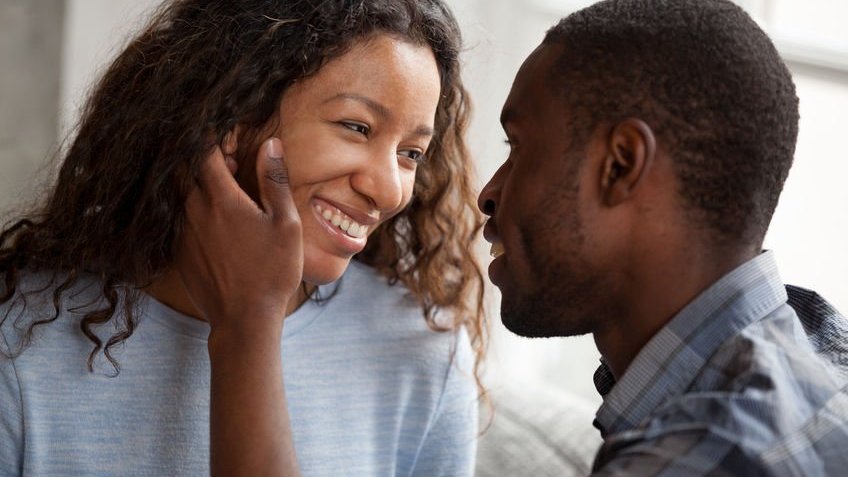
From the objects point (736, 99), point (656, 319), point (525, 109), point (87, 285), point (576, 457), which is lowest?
point (576, 457)

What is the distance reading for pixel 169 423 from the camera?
1.53m

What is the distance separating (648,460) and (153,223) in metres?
0.77

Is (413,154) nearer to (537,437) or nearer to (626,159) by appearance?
(626,159)

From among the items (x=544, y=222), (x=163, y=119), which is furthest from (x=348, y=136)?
(x=544, y=222)

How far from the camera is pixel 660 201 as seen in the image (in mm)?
1125

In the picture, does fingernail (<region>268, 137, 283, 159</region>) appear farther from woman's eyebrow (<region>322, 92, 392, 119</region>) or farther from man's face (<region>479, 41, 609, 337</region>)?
man's face (<region>479, 41, 609, 337</region>)

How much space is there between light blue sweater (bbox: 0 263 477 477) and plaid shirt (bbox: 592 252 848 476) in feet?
1.78

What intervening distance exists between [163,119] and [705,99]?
715 mm

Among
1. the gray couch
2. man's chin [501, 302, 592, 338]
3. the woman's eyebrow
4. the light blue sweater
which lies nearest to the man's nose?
man's chin [501, 302, 592, 338]

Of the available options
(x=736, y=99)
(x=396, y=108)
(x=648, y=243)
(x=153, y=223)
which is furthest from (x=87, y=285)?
(x=736, y=99)

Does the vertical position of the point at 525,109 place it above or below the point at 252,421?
above

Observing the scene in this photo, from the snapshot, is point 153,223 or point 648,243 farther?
point 153,223

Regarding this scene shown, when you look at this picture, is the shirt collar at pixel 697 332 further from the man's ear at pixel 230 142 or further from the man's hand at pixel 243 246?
the man's ear at pixel 230 142

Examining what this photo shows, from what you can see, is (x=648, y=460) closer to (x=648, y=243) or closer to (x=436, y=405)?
(x=648, y=243)
